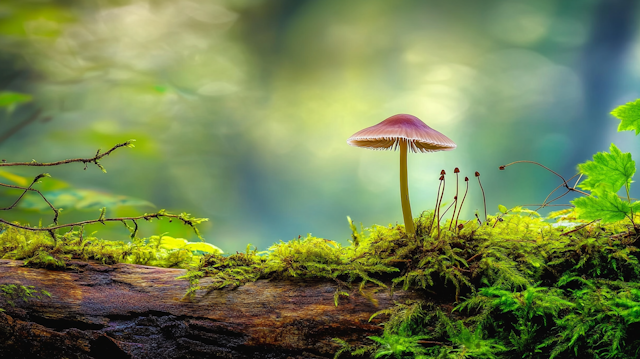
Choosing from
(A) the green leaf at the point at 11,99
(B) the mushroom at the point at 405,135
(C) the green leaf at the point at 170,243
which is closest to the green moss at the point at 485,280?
(B) the mushroom at the point at 405,135

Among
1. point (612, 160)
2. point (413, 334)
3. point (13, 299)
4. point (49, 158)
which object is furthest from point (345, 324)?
point (49, 158)

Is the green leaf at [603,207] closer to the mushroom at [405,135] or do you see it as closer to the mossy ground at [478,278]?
the mossy ground at [478,278]

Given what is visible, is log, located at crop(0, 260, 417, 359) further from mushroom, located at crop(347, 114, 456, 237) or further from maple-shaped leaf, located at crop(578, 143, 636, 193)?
maple-shaped leaf, located at crop(578, 143, 636, 193)

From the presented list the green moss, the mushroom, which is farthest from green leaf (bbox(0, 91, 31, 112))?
the mushroom

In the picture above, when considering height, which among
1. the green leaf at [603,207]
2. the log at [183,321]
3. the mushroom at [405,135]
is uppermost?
the mushroom at [405,135]

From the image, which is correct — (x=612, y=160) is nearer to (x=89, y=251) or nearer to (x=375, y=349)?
(x=375, y=349)

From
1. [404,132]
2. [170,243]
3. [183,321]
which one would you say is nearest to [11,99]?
[170,243]

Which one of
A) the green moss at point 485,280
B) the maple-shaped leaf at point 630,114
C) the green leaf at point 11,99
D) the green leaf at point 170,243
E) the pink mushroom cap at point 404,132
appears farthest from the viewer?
the green leaf at point 11,99
